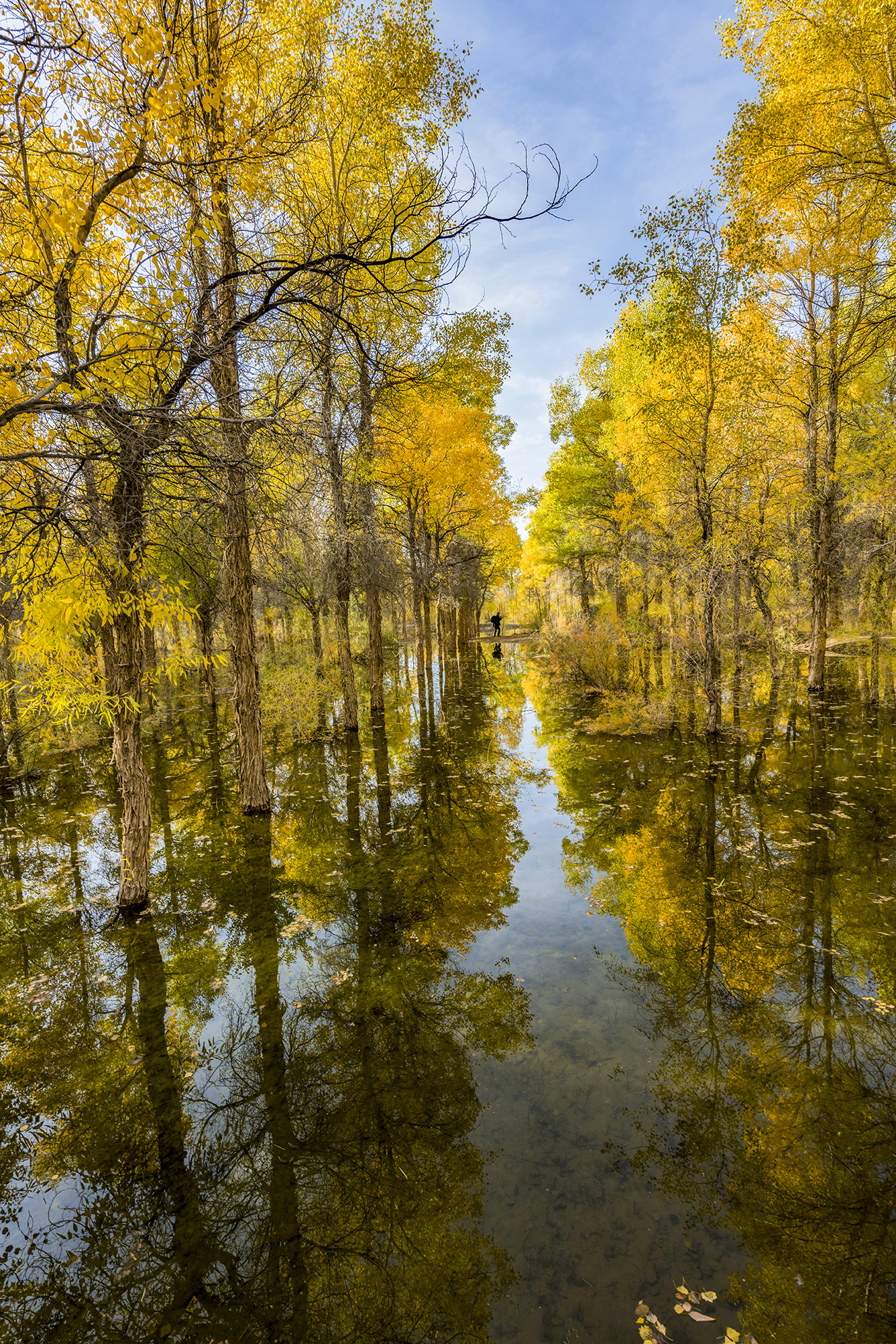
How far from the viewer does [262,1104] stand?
3393 millimetres

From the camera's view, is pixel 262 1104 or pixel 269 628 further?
pixel 269 628

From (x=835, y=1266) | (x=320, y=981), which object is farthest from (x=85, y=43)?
(x=835, y=1266)

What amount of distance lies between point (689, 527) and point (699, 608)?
166 centimetres

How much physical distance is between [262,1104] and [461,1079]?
1266mm

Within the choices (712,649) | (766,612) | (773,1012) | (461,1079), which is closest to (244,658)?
(461,1079)

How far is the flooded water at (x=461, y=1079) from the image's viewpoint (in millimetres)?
2379

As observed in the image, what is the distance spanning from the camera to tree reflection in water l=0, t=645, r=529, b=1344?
7.84ft

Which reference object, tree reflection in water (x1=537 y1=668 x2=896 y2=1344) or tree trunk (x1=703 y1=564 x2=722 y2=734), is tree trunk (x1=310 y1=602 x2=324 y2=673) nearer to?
tree reflection in water (x1=537 y1=668 x2=896 y2=1344)

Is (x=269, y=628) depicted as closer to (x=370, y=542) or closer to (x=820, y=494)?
(x=370, y=542)

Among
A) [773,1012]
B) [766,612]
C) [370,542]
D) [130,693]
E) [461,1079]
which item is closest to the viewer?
[461,1079]

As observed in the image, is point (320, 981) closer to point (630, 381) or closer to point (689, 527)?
point (689, 527)

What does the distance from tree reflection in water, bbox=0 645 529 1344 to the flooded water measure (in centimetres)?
2

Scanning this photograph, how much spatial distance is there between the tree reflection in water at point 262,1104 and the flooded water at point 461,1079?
2 cm

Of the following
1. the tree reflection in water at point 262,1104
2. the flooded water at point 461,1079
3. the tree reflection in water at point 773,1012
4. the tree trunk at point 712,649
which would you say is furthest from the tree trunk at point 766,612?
the tree reflection in water at point 262,1104
